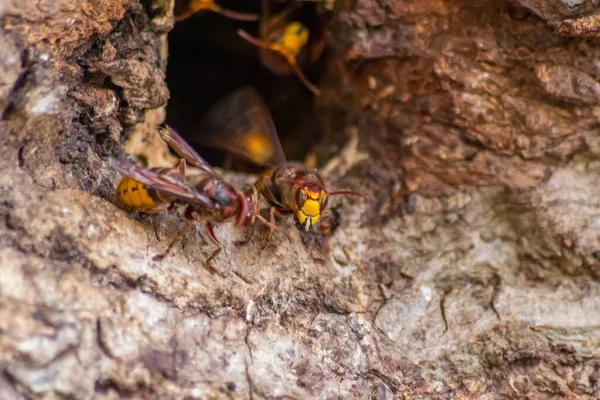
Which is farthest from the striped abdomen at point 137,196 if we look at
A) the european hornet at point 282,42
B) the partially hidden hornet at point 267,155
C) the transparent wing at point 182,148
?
the european hornet at point 282,42

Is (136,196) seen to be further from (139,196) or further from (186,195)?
(186,195)

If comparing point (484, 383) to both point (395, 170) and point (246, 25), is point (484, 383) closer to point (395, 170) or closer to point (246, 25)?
point (395, 170)

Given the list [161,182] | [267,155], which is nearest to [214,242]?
[161,182]

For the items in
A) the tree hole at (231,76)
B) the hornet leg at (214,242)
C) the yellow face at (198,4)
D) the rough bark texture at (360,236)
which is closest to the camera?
the rough bark texture at (360,236)

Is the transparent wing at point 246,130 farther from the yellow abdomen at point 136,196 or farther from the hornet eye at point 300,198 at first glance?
the yellow abdomen at point 136,196

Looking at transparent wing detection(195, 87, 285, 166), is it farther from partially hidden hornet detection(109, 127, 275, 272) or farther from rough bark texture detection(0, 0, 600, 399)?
partially hidden hornet detection(109, 127, 275, 272)

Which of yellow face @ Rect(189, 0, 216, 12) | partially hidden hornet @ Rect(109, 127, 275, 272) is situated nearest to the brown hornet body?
partially hidden hornet @ Rect(109, 127, 275, 272)
